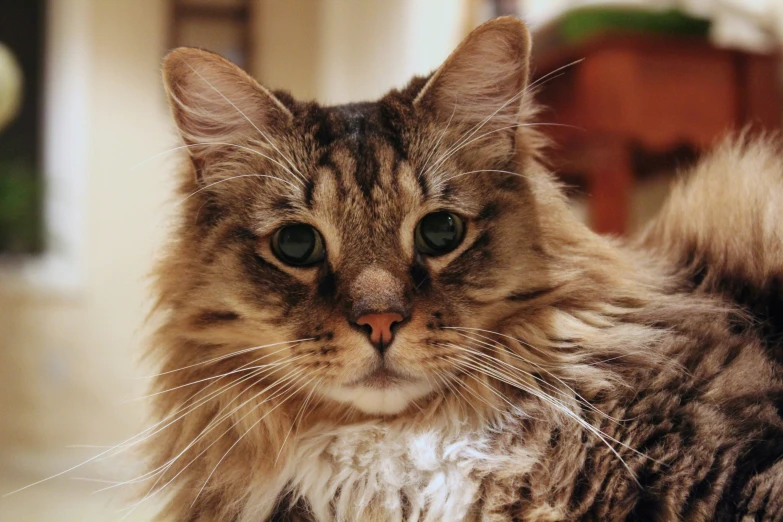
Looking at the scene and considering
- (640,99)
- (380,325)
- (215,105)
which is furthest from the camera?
(640,99)

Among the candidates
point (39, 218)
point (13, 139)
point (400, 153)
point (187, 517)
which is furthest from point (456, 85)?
point (13, 139)

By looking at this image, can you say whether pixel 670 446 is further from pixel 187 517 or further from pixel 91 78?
pixel 91 78

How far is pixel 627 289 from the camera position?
46.9 inches

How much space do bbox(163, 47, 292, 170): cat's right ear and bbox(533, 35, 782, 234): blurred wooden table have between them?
1.27m

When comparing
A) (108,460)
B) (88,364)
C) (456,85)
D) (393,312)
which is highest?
(456,85)

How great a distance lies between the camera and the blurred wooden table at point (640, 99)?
7.57 ft

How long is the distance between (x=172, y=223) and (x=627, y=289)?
799 mm

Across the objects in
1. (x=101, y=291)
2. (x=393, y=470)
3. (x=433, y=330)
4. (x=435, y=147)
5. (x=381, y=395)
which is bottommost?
(x=101, y=291)

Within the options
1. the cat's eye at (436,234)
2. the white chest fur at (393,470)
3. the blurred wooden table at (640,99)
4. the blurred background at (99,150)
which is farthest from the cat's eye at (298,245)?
the blurred background at (99,150)

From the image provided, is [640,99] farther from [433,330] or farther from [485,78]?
[433,330]

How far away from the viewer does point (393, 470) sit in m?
1.08

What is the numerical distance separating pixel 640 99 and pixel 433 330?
63.2 inches

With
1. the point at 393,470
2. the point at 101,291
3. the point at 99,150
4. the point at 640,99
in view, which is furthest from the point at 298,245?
the point at 99,150

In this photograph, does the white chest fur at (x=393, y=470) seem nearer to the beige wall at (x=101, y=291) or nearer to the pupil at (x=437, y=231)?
the pupil at (x=437, y=231)
